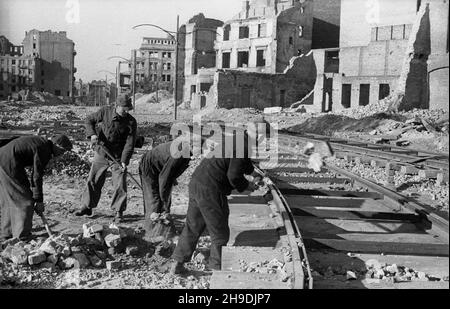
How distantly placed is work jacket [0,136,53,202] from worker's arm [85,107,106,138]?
1482mm

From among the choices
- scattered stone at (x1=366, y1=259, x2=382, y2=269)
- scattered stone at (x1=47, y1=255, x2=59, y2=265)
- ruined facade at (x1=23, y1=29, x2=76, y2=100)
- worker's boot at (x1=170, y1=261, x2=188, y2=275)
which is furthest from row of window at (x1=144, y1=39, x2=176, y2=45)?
scattered stone at (x1=366, y1=259, x2=382, y2=269)

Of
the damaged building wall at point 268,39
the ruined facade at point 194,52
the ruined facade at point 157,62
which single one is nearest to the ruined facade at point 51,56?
the ruined facade at point 157,62

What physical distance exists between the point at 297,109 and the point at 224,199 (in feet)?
126

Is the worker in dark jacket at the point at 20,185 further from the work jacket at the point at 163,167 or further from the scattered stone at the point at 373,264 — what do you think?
the scattered stone at the point at 373,264

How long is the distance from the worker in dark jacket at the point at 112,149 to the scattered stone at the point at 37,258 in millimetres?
2197

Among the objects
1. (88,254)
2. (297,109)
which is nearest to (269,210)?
(88,254)

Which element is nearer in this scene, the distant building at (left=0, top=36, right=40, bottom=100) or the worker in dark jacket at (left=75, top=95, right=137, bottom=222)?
the worker in dark jacket at (left=75, top=95, right=137, bottom=222)

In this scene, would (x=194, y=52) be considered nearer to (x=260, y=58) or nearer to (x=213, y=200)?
(x=260, y=58)

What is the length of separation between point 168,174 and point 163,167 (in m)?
0.11

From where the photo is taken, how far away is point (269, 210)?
7887 mm

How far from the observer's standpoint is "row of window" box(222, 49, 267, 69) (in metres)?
55.8

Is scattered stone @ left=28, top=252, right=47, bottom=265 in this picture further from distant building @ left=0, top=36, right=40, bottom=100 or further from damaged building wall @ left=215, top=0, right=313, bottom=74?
distant building @ left=0, top=36, right=40, bottom=100

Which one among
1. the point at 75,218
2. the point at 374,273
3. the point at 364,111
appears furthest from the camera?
the point at 364,111
